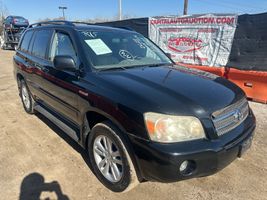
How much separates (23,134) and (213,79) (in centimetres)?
333

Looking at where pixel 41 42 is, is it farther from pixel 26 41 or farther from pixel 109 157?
pixel 109 157

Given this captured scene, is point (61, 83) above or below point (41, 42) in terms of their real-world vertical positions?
below

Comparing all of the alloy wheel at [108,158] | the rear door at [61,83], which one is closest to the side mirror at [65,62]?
the rear door at [61,83]

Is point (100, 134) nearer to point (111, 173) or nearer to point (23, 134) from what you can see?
point (111, 173)

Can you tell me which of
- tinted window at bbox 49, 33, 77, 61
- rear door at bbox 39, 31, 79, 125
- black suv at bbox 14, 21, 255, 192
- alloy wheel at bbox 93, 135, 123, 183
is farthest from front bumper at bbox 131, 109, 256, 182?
tinted window at bbox 49, 33, 77, 61

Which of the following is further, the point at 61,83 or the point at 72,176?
the point at 61,83

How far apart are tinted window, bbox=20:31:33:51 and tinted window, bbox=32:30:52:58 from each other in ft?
1.61

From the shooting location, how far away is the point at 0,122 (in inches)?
207

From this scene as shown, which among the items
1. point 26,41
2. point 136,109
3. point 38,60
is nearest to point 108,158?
point 136,109

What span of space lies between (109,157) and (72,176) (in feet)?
2.16

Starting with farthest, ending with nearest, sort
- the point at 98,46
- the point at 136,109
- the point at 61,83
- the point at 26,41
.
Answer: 1. the point at 26,41
2. the point at 61,83
3. the point at 98,46
4. the point at 136,109

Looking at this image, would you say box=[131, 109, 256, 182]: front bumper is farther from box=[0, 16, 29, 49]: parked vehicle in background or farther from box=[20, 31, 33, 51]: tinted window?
box=[0, 16, 29, 49]: parked vehicle in background

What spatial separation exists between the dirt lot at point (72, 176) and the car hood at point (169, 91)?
1.04 meters

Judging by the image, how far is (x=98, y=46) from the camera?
11.5ft
